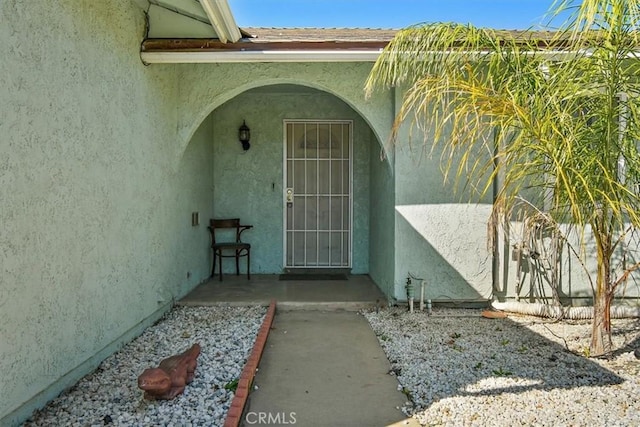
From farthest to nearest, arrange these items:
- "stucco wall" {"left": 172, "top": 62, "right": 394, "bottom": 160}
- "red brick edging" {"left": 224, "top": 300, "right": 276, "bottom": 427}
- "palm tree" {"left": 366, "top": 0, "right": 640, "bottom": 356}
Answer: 1. "stucco wall" {"left": 172, "top": 62, "right": 394, "bottom": 160}
2. "palm tree" {"left": 366, "top": 0, "right": 640, "bottom": 356}
3. "red brick edging" {"left": 224, "top": 300, "right": 276, "bottom": 427}

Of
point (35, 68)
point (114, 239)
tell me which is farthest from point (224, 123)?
point (35, 68)

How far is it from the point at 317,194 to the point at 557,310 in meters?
5.44

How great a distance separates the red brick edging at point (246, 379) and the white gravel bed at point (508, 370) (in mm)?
1520

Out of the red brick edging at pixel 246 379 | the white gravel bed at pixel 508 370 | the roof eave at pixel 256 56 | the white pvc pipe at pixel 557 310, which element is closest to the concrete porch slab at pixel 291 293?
the white gravel bed at pixel 508 370

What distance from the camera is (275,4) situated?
460 inches

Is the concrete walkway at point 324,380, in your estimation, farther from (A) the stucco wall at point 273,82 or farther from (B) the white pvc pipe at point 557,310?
(A) the stucco wall at point 273,82

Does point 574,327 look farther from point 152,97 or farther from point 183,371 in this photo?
point 152,97

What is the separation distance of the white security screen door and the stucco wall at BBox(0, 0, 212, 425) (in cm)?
364

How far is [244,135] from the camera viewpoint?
395 inches

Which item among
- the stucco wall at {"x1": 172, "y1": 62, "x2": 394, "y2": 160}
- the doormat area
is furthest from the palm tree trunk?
the doormat area

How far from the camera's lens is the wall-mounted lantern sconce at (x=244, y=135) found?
10039 mm

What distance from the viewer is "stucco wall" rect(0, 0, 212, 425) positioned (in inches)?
144
